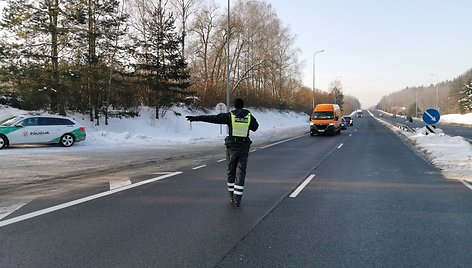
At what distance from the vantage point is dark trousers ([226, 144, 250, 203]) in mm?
6828

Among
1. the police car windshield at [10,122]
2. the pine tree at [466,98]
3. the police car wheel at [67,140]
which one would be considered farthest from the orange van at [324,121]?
the pine tree at [466,98]

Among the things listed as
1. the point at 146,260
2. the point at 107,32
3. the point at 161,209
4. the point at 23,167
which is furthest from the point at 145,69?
the point at 146,260

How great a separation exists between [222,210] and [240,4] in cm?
4653

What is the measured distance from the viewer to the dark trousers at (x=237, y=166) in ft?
22.4

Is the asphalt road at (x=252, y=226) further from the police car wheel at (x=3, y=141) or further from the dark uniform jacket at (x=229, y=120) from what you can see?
the police car wheel at (x=3, y=141)

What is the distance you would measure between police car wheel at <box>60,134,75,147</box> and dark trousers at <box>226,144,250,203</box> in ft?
47.7

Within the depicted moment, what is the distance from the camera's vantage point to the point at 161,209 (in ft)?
21.5

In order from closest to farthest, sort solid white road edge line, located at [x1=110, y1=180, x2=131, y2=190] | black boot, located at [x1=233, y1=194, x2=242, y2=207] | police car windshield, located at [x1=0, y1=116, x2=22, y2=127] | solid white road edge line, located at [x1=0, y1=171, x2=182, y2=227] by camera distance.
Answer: solid white road edge line, located at [x1=0, y1=171, x2=182, y2=227] < black boot, located at [x1=233, y1=194, x2=242, y2=207] < solid white road edge line, located at [x1=110, y1=180, x2=131, y2=190] < police car windshield, located at [x1=0, y1=116, x2=22, y2=127]

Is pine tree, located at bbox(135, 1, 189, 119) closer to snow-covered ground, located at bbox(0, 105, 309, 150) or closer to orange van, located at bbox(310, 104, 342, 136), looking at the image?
snow-covered ground, located at bbox(0, 105, 309, 150)

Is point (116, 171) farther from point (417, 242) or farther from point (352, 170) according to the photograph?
point (417, 242)

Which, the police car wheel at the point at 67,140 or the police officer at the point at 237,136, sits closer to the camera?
the police officer at the point at 237,136

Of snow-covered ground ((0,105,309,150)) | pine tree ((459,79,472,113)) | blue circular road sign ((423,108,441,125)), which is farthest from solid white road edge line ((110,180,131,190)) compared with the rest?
pine tree ((459,79,472,113))

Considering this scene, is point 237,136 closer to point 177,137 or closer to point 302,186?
point 302,186

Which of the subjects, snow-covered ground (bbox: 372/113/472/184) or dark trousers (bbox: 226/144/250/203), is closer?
dark trousers (bbox: 226/144/250/203)
